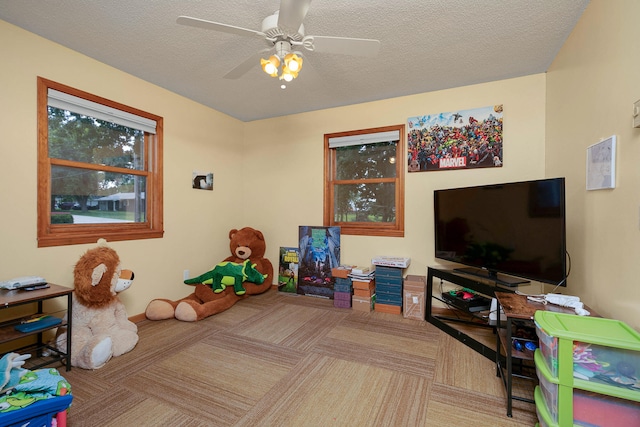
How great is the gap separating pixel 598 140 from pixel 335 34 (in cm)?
195

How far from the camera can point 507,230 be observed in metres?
2.29

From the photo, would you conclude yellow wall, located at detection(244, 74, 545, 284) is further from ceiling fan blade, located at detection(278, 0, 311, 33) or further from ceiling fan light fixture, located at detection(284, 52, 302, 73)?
ceiling fan blade, located at detection(278, 0, 311, 33)

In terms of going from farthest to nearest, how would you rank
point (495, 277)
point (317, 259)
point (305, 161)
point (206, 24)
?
point (305, 161) → point (317, 259) → point (495, 277) → point (206, 24)

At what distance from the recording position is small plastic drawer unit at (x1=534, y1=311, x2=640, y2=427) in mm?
1198

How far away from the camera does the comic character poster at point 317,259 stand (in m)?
3.71

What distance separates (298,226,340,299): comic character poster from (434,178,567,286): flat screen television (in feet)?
4.26

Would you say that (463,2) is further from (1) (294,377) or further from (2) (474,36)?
(1) (294,377)

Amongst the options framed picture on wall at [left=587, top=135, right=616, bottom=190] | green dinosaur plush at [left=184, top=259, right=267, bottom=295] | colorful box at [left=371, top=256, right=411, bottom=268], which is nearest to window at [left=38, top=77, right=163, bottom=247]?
green dinosaur plush at [left=184, top=259, right=267, bottom=295]

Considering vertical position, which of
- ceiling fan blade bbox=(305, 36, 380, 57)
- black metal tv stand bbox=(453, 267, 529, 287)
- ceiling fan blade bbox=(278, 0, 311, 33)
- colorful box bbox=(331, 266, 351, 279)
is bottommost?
colorful box bbox=(331, 266, 351, 279)

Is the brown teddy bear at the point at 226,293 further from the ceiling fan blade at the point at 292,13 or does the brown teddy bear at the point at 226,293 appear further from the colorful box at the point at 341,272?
the ceiling fan blade at the point at 292,13

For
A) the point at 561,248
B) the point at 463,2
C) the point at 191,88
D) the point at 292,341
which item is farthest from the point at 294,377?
the point at 191,88

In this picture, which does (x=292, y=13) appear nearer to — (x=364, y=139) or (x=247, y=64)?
(x=247, y=64)

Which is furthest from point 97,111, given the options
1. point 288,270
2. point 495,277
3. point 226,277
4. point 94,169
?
point 495,277

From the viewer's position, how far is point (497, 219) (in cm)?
238
